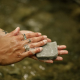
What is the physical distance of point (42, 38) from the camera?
7.89 ft

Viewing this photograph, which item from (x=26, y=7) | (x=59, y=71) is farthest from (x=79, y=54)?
(x=26, y=7)

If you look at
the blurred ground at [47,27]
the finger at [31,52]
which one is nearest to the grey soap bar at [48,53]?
the finger at [31,52]

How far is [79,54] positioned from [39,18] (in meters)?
2.61

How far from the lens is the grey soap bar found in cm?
215

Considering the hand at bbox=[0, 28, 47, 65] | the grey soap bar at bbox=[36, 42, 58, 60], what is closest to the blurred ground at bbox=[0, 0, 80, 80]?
the hand at bbox=[0, 28, 47, 65]

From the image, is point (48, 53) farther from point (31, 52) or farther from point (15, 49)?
point (15, 49)

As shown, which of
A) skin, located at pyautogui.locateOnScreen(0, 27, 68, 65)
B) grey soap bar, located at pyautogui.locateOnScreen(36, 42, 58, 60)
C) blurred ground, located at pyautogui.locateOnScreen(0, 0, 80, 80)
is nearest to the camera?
skin, located at pyautogui.locateOnScreen(0, 27, 68, 65)

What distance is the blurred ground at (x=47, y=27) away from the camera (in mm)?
2961

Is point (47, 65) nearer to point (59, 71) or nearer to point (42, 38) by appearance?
point (59, 71)

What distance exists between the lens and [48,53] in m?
2.19

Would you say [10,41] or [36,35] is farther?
[36,35]

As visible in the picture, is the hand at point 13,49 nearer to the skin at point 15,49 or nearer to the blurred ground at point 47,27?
the skin at point 15,49

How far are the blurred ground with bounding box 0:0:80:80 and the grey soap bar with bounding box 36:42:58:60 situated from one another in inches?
39.1

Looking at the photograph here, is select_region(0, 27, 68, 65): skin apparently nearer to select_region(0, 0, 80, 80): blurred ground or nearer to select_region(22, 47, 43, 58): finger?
select_region(22, 47, 43, 58): finger
